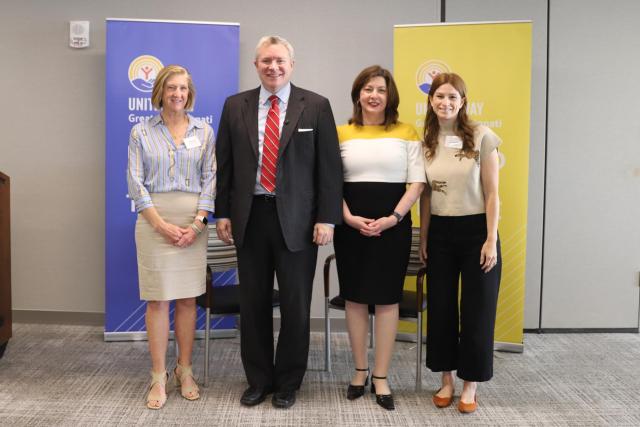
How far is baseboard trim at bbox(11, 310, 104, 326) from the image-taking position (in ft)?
13.4

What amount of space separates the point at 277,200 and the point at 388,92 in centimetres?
73

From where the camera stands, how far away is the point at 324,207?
257 centimetres

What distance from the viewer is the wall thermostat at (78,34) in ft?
12.7

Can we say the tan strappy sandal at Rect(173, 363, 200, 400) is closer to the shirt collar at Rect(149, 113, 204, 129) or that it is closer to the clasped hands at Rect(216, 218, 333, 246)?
the clasped hands at Rect(216, 218, 333, 246)

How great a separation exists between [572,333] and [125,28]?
3.76 metres

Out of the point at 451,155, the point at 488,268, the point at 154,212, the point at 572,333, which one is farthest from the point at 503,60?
the point at 154,212

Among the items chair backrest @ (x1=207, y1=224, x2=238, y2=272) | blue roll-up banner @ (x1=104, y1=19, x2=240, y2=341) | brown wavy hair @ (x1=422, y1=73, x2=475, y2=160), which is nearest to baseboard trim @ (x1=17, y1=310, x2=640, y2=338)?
blue roll-up banner @ (x1=104, y1=19, x2=240, y2=341)

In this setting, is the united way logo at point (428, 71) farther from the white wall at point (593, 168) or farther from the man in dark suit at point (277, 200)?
the man in dark suit at point (277, 200)

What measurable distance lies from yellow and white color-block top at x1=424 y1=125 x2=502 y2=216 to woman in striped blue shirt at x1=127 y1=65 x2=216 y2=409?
1.10m

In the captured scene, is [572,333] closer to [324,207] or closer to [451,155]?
[451,155]

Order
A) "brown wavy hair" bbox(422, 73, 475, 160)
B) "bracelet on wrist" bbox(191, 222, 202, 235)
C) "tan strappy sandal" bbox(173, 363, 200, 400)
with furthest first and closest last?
"tan strappy sandal" bbox(173, 363, 200, 400), "bracelet on wrist" bbox(191, 222, 202, 235), "brown wavy hair" bbox(422, 73, 475, 160)

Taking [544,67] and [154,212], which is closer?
[154,212]

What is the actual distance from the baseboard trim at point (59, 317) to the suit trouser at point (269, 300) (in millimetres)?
1854

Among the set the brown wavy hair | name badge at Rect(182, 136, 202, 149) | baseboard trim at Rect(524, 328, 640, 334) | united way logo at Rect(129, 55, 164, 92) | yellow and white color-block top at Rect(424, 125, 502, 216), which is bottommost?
baseboard trim at Rect(524, 328, 640, 334)
